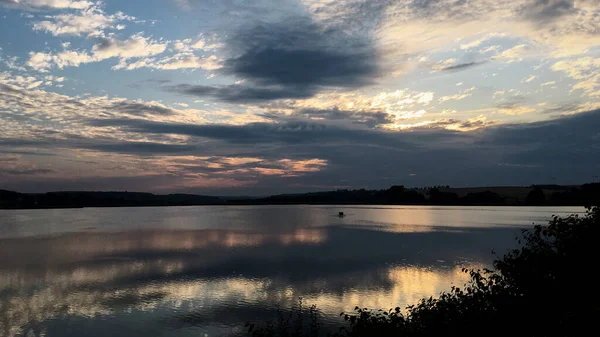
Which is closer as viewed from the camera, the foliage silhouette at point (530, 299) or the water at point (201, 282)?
the foliage silhouette at point (530, 299)

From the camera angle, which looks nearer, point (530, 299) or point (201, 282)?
point (530, 299)

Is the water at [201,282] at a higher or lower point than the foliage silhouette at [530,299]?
lower

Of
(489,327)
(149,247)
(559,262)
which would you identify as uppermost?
(559,262)

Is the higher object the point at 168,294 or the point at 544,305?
the point at 544,305

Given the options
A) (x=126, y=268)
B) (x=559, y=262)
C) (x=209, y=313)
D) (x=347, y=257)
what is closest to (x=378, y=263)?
(x=347, y=257)

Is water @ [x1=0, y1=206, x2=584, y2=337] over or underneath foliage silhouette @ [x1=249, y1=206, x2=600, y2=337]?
underneath

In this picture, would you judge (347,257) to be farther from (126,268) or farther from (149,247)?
(149,247)

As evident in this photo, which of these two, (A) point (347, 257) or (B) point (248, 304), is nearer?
(B) point (248, 304)

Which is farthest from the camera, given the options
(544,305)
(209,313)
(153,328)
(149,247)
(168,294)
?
(149,247)

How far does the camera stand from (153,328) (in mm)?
20953

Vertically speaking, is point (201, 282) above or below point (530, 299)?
below

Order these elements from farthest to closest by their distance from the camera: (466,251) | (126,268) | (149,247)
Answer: (149,247) < (466,251) < (126,268)

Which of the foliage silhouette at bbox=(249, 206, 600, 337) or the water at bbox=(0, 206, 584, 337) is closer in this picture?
the foliage silhouette at bbox=(249, 206, 600, 337)

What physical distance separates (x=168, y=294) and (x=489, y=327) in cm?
2186
